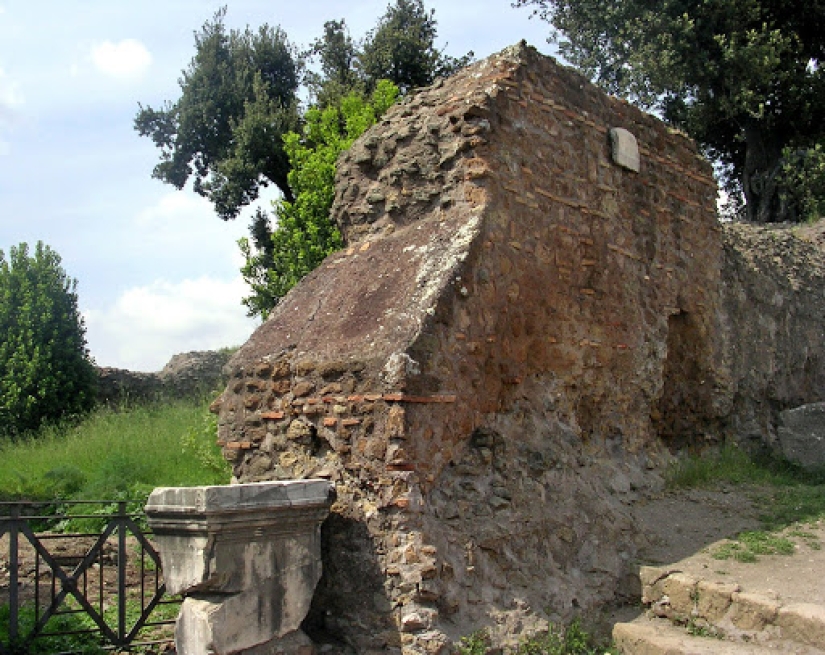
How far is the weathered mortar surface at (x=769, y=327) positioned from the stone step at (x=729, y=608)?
2.77m

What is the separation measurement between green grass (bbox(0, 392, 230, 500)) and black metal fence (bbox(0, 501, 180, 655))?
3.42 feet

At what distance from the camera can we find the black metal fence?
493 cm

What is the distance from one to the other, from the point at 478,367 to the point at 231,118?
17061 millimetres

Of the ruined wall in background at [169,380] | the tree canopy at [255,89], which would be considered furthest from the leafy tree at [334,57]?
the ruined wall in background at [169,380]

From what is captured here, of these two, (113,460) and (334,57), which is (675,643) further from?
(334,57)

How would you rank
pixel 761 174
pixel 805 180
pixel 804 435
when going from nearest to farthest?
pixel 804 435
pixel 805 180
pixel 761 174

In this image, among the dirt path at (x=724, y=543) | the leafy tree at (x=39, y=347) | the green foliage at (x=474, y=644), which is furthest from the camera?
the leafy tree at (x=39, y=347)

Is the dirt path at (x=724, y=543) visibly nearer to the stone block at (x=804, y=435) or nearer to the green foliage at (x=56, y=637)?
the stone block at (x=804, y=435)

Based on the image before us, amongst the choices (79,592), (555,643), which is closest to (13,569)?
(79,592)

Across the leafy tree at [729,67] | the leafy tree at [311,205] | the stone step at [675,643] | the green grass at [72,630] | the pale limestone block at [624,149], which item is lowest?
the green grass at [72,630]

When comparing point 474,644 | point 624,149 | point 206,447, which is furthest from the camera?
point 206,447

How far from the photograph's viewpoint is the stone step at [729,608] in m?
4.21

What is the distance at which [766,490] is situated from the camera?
652 cm

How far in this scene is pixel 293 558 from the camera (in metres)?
4.15
